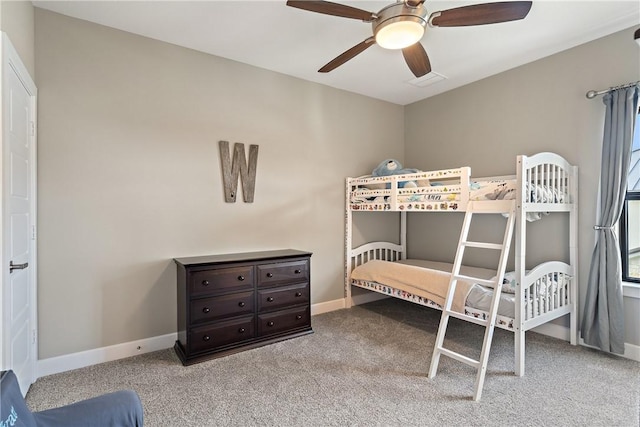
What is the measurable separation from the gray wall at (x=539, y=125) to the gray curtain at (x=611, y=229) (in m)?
0.13

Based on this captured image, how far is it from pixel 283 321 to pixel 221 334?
595mm

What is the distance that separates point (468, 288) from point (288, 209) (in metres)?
1.95

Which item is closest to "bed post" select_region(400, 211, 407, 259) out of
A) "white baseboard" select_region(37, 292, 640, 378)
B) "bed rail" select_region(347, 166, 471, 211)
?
"bed rail" select_region(347, 166, 471, 211)

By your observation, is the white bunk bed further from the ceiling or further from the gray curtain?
the ceiling

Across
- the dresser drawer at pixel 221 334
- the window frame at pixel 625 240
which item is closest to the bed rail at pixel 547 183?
the window frame at pixel 625 240

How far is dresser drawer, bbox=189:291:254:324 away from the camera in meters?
2.63

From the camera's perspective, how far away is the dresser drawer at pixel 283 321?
2957mm

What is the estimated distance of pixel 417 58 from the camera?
2.30 meters

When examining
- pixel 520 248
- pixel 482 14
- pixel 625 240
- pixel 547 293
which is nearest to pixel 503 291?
pixel 547 293

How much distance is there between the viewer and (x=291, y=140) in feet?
11.8

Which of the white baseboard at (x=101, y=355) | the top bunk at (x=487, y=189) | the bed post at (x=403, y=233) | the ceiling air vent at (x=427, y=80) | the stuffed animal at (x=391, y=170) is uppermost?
the ceiling air vent at (x=427, y=80)

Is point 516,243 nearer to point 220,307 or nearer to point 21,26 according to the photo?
point 220,307

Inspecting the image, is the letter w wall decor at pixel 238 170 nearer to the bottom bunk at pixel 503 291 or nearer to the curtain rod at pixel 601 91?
the bottom bunk at pixel 503 291

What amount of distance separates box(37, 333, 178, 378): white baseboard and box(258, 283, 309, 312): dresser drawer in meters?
0.84
